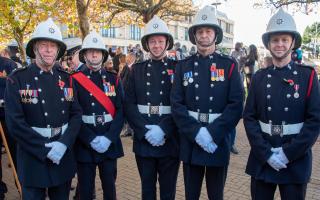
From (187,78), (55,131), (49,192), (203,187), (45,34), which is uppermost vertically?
(45,34)

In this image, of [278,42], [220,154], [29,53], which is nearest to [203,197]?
[220,154]

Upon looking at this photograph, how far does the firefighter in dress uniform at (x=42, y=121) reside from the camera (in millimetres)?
3170

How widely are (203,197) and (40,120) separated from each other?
2697 millimetres

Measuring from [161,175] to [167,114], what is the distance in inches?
28.1

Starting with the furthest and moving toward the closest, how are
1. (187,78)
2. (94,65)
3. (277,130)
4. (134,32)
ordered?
(134,32) → (94,65) → (187,78) → (277,130)

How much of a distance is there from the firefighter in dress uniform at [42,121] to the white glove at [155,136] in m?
0.79

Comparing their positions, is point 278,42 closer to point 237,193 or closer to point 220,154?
point 220,154

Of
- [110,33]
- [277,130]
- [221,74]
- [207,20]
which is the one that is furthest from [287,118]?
[110,33]

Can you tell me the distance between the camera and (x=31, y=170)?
10.6ft

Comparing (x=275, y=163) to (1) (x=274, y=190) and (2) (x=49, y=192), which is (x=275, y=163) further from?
(2) (x=49, y=192)

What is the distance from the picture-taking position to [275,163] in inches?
116

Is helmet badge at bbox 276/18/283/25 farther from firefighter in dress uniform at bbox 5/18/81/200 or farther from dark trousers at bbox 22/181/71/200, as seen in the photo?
dark trousers at bbox 22/181/71/200

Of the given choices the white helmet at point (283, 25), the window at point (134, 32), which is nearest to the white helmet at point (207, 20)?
the white helmet at point (283, 25)

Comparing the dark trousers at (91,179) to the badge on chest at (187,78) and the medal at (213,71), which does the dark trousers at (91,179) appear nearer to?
the badge on chest at (187,78)
